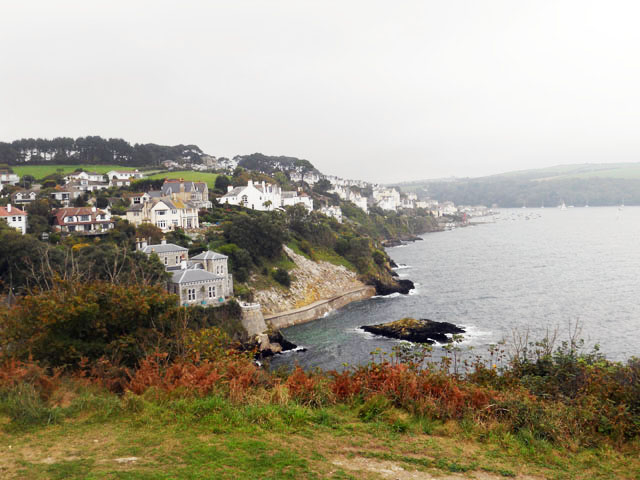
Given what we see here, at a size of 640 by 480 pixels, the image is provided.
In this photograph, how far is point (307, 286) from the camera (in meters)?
44.0

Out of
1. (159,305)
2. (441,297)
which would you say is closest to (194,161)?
(441,297)

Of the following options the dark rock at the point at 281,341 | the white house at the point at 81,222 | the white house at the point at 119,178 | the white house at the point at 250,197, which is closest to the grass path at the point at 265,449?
the dark rock at the point at 281,341

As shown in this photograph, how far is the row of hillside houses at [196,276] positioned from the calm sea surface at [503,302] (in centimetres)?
657

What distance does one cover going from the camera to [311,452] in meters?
6.13

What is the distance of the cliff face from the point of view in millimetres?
38406

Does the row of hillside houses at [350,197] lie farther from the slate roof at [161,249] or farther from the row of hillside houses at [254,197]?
the slate roof at [161,249]

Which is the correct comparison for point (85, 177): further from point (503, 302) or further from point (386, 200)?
point (386, 200)

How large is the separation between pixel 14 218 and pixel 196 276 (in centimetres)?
2140

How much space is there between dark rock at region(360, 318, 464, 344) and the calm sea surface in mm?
1030

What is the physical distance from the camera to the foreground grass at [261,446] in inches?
219

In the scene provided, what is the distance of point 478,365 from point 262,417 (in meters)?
5.34

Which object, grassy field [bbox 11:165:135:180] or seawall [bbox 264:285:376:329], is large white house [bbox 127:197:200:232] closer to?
seawall [bbox 264:285:376:329]

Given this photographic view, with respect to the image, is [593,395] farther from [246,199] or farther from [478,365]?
[246,199]

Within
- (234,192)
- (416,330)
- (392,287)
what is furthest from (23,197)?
(416,330)
